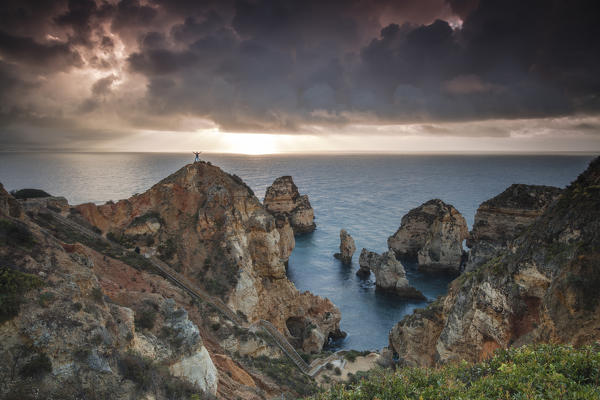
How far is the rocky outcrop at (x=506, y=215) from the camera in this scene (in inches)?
1831

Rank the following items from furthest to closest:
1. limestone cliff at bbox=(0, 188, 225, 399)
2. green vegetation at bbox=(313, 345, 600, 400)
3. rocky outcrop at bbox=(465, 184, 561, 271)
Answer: rocky outcrop at bbox=(465, 184, 561, 271), limestone cliff at bbox=(0, 188, 225, 399), green vegetation at bbox=(313, 345, 600, 400)

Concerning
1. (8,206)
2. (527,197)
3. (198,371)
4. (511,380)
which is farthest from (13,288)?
(527,197)

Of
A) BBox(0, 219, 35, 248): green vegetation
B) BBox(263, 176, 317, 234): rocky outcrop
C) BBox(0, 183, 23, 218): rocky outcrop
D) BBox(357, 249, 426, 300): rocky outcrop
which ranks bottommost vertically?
BBox(357, 249, 426, 300): rocky outcrop

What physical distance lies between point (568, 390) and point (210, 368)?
1468 cm

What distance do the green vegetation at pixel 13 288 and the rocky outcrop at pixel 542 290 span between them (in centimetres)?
2195

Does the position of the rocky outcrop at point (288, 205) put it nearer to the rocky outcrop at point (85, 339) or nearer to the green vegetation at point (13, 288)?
the rocky outcrop at point (85, 339)

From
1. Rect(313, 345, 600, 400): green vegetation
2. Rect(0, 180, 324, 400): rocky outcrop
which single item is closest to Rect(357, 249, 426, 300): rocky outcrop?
Rect(0, 180, 324, 400): rocky outcrop

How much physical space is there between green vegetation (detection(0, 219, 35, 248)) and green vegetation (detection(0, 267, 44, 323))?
2.72 m

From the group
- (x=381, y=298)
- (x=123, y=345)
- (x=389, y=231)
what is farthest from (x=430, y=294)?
(x=123, y=345)

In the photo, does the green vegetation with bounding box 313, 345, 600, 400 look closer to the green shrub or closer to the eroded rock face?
the eroded rock face

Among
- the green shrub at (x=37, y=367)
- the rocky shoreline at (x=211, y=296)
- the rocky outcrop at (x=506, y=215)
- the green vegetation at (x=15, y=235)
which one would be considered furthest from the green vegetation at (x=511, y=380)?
the rocky outcrop at (x=506, y=215)

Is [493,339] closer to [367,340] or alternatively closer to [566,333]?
[566,333]

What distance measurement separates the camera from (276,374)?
22.7 meters

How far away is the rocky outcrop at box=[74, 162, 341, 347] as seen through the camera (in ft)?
109
